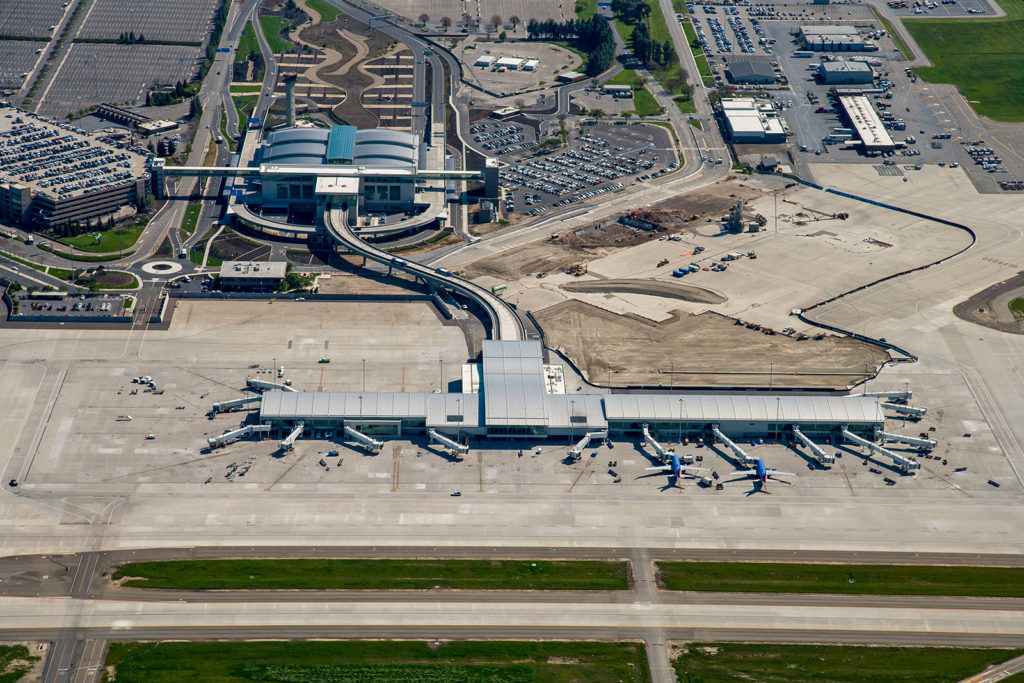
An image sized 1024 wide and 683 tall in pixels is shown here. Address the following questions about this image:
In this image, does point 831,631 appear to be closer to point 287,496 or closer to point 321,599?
A: point 321,599

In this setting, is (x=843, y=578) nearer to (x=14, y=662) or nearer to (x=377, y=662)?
(x=377, y=662)

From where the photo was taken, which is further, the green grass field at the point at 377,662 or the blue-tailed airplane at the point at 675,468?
the blue-tailed airplane at the point at 675,468

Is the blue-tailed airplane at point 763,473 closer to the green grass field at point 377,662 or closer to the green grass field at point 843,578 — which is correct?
the green grass field at point 843,578

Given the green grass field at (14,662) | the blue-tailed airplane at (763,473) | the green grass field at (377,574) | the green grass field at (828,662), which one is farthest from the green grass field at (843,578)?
the green grass field at (14,662)

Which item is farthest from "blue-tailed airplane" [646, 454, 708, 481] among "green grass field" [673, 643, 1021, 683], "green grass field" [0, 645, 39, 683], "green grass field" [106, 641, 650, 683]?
"green grass field" [0, 645, 39, 683]

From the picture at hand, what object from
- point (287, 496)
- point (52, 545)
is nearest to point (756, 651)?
point (287, 496)

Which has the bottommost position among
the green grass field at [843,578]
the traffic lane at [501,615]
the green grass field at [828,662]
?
the green grass field at [828,662]

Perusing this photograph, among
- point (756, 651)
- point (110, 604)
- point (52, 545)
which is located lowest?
point (756, 651)
